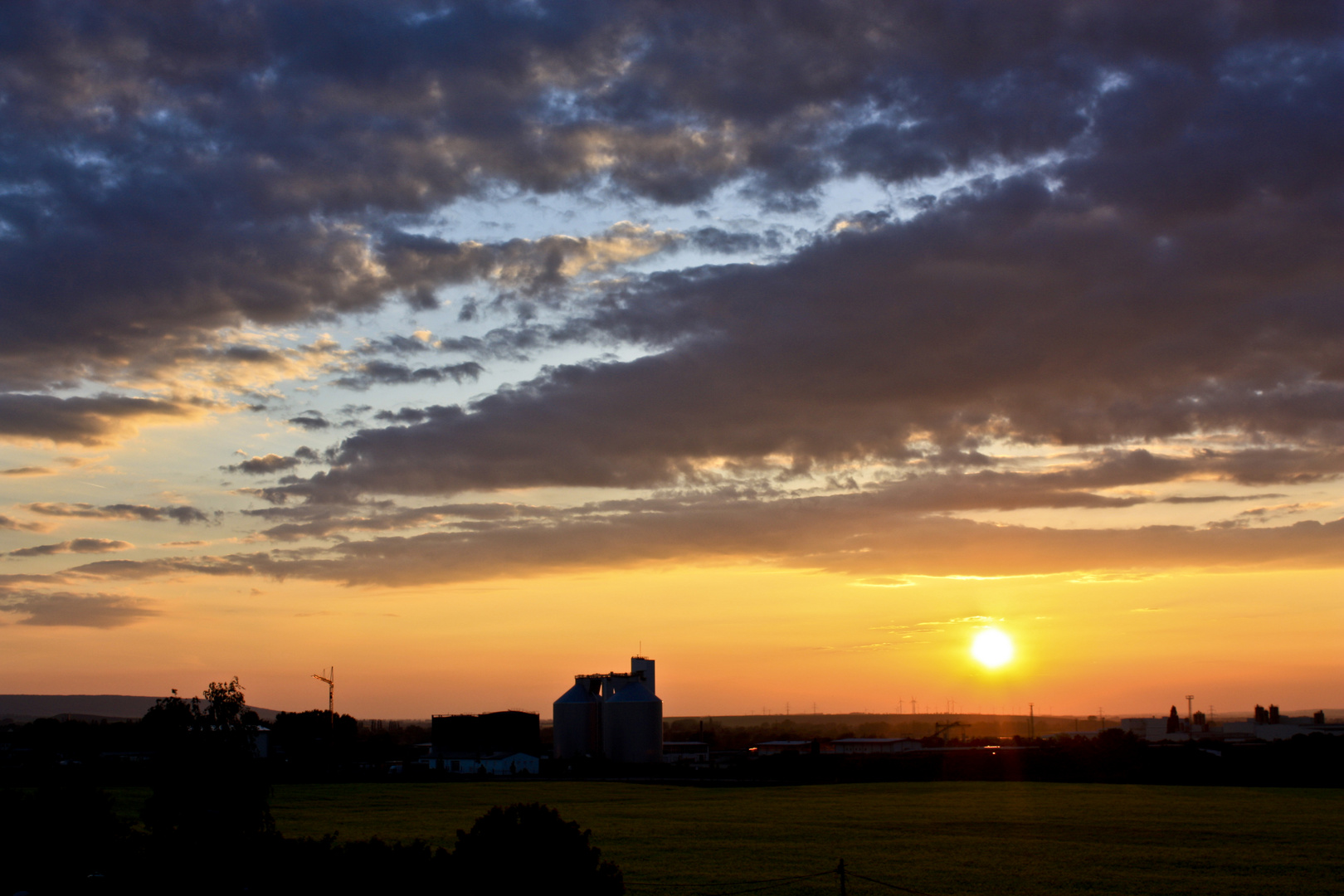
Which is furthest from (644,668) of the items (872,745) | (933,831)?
(933,831)

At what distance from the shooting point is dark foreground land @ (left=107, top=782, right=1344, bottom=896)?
38.4m

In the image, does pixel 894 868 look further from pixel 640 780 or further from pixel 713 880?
pixel 640 780

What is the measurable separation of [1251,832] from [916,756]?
6846cm

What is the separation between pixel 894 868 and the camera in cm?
4012

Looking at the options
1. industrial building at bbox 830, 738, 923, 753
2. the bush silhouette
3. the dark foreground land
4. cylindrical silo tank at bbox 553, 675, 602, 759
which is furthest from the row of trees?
industrial building at bbox 830, 738, 923, 753

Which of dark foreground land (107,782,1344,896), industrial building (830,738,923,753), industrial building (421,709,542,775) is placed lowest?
industrial building (830,738,923,753)

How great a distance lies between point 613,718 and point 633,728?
122 inches

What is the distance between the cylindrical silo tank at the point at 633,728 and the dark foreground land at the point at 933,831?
3639cm

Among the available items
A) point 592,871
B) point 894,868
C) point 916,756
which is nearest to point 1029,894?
point 894,868

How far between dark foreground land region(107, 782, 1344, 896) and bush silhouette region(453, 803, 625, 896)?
1606 cm

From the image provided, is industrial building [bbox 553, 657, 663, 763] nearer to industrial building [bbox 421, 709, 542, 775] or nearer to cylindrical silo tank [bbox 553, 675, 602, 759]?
cylindrical silo tank [bbox 553, 675, 602, 759]

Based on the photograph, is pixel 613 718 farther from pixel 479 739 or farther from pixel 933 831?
pixel 933 831

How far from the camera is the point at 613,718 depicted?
13412 centimetres

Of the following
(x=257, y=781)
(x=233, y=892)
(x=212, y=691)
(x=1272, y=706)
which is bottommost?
(x=1272, y=706)
